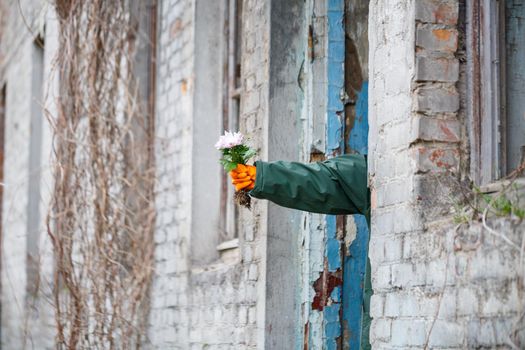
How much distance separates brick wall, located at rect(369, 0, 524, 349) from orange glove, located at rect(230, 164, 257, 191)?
0.57 meters

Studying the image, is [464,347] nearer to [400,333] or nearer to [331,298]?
[400,333]

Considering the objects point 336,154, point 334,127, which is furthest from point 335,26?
point 336,154

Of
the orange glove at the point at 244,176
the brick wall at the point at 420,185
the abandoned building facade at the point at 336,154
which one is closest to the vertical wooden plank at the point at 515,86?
the abandoned building facade at the point at 336,154

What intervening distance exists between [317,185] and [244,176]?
1.05ft

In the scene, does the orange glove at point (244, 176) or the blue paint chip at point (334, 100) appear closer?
the orange glove at point (244, 176)

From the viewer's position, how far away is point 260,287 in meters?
5.75

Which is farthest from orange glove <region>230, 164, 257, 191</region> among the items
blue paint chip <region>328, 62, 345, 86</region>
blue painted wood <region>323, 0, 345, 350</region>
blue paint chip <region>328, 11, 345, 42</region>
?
blue paint chip <region>328, 11, 345, 42</region>

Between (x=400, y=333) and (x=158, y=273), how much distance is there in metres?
3.58

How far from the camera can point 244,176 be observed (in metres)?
4.48

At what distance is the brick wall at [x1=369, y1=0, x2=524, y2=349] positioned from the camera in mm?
4000

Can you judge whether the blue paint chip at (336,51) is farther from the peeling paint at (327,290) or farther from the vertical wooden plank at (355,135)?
the peeling paint at (327,290)

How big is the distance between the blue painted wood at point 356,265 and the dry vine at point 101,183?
248cm

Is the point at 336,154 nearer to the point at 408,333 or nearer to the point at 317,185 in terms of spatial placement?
the point at 317,185

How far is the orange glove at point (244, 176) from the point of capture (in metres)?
4.49
